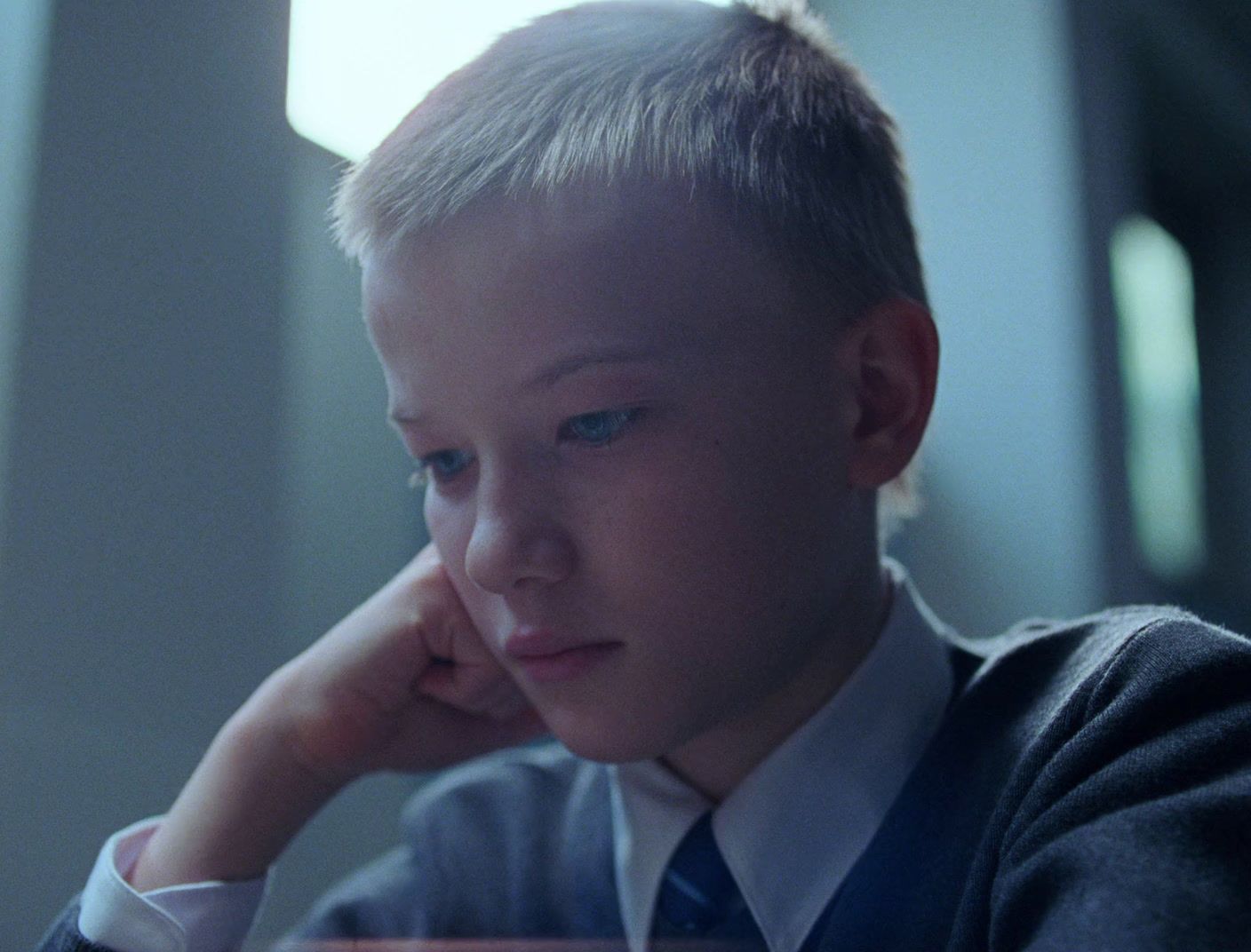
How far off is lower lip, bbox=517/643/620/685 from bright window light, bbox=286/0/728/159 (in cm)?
31

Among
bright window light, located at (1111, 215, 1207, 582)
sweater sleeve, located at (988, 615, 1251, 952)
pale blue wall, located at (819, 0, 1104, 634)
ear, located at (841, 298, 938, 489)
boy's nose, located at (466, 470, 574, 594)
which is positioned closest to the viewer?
sweater sleeve, located at (988, 615, 1251, 952)

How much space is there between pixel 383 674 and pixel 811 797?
265 mm

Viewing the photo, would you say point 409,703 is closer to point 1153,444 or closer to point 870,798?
point 870,798

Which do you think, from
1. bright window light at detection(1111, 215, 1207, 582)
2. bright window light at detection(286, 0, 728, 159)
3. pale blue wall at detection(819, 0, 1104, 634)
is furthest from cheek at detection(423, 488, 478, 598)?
bright window light at detection(1111, 215, 1207, 582)

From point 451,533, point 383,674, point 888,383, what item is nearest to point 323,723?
point 383,674

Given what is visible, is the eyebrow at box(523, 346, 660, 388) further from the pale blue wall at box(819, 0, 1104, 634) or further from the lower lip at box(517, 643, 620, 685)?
the pale blue wall at box(819, 0, 1104, 634)

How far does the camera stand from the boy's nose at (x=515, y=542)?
53cm

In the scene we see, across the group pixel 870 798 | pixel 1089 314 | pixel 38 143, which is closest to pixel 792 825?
pixel 870 798

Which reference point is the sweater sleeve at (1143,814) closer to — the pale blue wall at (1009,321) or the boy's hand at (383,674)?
the boy's hand at (383,674)

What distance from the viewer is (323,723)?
68 cm

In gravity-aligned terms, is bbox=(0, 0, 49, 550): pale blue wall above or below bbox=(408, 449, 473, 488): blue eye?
above

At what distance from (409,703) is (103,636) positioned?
20 cm

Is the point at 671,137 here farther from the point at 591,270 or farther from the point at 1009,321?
the point at 1009,321

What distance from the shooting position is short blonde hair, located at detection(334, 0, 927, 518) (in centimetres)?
57
